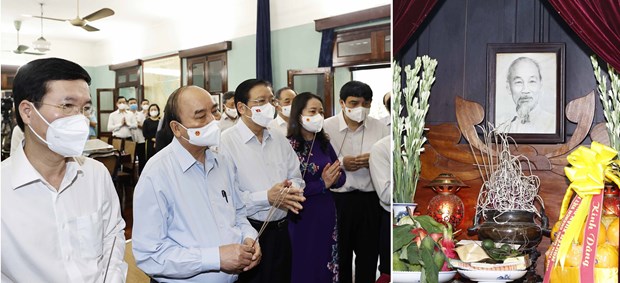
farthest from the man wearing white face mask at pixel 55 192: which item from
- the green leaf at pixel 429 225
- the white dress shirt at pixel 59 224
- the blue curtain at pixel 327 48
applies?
the green leaf at pixel 429 225

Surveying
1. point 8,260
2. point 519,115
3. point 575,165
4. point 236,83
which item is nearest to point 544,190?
point 519,115

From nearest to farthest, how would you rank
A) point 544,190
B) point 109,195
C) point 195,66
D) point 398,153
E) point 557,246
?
point 109,195
point 195,66
point 557,246
point 398,153
point 544,190

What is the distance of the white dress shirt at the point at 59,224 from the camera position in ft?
3.67

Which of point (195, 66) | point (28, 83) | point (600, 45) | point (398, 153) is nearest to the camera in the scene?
point (28, 83)

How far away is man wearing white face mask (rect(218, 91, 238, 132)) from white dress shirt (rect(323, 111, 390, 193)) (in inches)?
12.4

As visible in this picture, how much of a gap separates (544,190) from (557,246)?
0.91m

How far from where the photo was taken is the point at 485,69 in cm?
260

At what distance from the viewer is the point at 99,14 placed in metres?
1.36

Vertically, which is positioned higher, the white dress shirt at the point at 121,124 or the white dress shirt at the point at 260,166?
the white dress shirt at the point at 121,124

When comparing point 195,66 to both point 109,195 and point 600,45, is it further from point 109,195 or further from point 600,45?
point 600,45

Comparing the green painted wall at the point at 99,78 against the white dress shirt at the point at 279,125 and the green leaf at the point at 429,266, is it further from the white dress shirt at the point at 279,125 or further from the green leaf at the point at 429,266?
the green leaf at the point at 429,266

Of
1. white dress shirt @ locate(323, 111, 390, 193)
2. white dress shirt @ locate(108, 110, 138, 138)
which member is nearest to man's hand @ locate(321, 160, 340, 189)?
white dress shirt @ locate(323, 111, 390, 193)

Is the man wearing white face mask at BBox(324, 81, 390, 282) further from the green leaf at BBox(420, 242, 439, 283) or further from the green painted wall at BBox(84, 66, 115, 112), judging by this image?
the green painted wall at BBox(84, 66, 115, 112)

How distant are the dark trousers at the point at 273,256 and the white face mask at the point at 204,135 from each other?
37 centimetres
